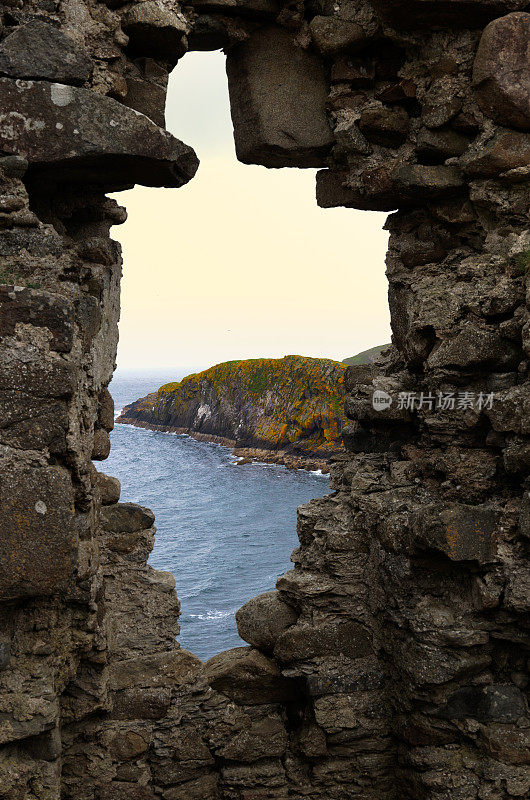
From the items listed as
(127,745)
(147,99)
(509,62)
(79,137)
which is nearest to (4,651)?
(127,745)

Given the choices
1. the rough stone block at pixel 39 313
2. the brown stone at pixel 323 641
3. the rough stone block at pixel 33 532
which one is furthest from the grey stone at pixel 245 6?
the brown stone at pixel 323 641

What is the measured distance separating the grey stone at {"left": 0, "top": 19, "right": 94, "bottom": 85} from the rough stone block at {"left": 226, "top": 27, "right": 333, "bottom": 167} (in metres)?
1.46

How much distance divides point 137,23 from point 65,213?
4.46 ft

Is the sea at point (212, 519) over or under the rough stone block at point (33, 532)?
under

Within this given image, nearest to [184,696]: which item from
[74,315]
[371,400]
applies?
[371,400]

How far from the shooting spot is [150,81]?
5219mm

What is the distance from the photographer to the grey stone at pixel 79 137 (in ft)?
14.5

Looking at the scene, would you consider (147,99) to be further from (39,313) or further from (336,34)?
(39,313)

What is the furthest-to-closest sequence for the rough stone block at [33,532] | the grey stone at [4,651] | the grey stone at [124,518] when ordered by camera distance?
1. the grey stone at [124,518]
2. the grey stone at [4,651]
3. the rough stone block at [33,532]

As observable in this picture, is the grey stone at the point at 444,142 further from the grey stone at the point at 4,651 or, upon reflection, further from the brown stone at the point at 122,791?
the brown stone at the point at 122,791

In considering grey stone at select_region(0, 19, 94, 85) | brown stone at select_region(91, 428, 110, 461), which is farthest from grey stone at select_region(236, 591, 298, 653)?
grey stone at select_region(0, 19, 94, 85)

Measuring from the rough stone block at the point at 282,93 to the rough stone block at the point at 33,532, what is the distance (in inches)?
123

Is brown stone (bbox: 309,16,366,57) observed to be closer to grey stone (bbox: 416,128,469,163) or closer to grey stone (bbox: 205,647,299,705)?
grey stone (bbox: 416,128,469,163)

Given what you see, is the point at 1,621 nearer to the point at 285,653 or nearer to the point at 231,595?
the point at 285,653
